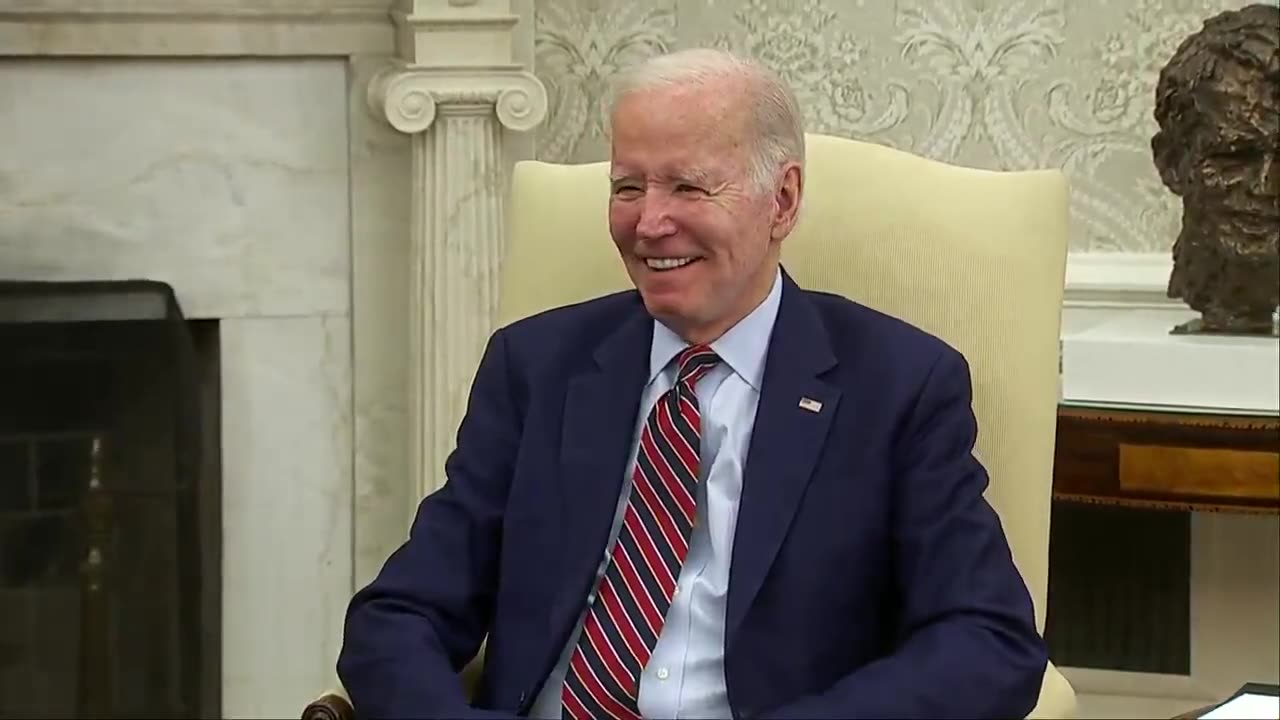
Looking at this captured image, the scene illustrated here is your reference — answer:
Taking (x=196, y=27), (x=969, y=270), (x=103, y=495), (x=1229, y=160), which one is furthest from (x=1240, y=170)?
(x=103, y=495)

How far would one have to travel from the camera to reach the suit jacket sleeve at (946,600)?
1.54m

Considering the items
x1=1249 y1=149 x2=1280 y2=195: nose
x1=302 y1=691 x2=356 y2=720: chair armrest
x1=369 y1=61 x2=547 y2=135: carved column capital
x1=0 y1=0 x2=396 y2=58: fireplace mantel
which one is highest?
x1=0 y1=0 x2=396 y2=58: fireplace mantel

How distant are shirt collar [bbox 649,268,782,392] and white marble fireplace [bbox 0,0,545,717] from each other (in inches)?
40.4

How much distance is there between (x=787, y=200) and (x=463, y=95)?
1.08 meters

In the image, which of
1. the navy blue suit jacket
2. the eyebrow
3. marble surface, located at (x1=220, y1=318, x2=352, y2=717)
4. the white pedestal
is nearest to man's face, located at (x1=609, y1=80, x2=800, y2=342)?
the eyebrow

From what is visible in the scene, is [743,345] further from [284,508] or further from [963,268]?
[284,508]

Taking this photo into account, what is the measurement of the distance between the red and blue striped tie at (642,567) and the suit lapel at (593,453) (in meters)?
0.02

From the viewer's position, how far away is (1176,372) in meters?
2.28

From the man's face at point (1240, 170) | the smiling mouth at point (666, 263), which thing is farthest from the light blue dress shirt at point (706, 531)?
the man's face at point (1240, 170)

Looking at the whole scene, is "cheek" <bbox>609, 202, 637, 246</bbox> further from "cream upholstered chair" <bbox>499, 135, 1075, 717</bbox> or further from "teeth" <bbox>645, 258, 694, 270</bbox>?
"cream upholstered chair" <bbox>499, 135, 1075, 717</bbox>

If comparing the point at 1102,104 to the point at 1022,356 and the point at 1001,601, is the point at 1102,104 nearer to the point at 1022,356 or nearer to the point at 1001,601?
the point at 1022,356

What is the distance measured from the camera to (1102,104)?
283 centimetres

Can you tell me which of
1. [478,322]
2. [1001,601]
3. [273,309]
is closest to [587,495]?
[1001,601]

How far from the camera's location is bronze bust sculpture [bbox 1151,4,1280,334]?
2.28 m
